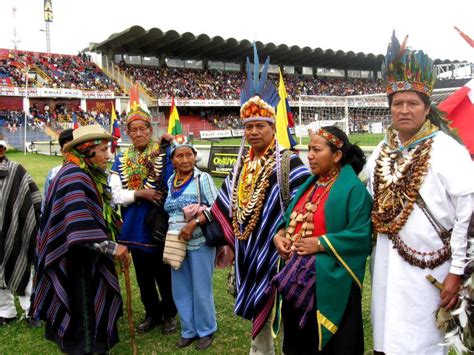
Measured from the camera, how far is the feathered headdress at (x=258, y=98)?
309cm

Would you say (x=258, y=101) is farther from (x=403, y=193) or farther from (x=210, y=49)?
(x=210, y=49)

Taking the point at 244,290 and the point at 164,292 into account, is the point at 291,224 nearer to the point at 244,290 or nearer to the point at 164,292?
the point at 244,290

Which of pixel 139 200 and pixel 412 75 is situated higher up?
pixel 412 75

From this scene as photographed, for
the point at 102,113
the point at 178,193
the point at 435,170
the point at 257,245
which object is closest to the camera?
the point at 435,170

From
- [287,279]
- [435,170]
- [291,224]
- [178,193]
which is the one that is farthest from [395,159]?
[178,193]

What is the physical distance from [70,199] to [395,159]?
2188 mm

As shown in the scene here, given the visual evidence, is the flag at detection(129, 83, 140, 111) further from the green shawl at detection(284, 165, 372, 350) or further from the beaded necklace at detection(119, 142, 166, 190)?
the green shawl at detection(284, 165, 372, 350)

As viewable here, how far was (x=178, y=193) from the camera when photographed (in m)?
3.70

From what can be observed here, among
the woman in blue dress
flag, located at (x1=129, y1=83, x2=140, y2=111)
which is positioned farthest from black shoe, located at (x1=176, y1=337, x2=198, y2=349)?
flag, located at (x1=129, y1=83, x2=140, y2=111)

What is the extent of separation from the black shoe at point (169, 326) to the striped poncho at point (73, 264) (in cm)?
70

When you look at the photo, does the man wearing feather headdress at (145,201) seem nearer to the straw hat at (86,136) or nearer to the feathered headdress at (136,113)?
the feathered headdress at (136,113)

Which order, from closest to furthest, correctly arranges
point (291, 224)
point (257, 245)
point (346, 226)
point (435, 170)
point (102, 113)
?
1. point (435, 170)
2. point (346, 226)
3. point (291, 224)
4. point (257, 245)
5. point (102, 113)

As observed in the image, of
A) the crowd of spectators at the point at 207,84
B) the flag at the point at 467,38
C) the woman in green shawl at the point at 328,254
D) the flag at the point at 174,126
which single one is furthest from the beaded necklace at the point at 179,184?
the crowd of spectators at the point at 207,84

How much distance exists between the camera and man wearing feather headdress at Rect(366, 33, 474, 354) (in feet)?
7.39
